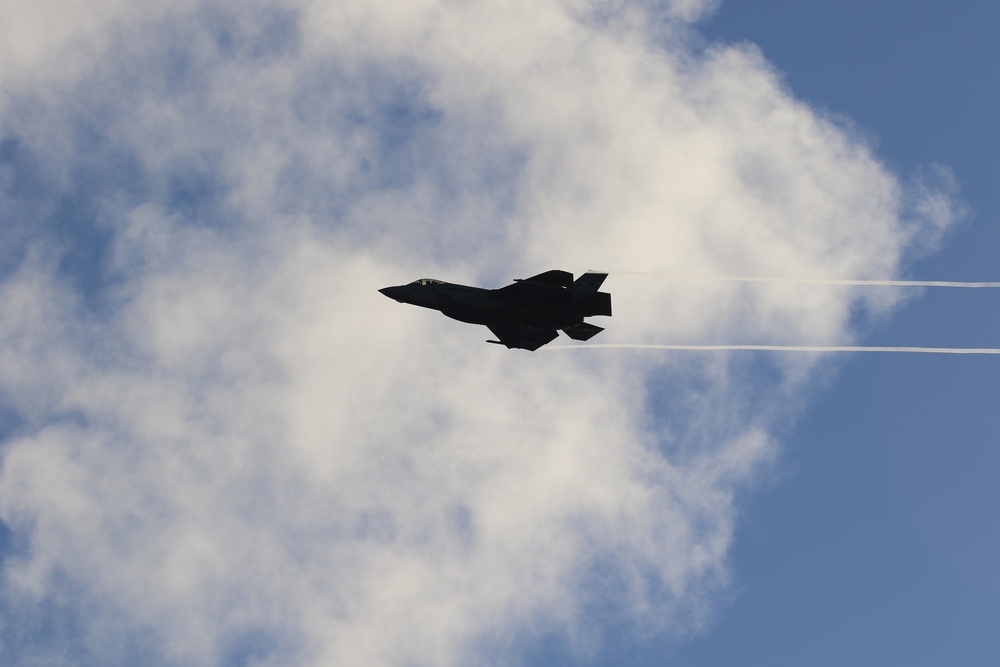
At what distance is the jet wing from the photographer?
57.8 meters

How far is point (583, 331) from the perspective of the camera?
57312 mm

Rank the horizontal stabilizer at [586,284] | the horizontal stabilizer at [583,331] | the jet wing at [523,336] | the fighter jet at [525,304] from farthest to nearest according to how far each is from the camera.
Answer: the jet wing at [523,336], the horizontal stabilizer at [583,331], the fighter jet at [525,304], the horizontal stabilizer at [586,284]

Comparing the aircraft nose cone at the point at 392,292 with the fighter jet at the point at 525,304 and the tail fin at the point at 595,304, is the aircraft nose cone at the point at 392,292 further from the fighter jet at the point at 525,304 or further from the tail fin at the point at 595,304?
the tail fin at the point at 595,304

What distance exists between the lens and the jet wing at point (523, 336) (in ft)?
190

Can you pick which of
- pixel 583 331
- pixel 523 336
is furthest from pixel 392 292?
pixel 583 331

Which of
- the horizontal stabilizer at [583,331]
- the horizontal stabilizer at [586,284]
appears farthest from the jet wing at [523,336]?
the horizontal stabilizer at [586,284]

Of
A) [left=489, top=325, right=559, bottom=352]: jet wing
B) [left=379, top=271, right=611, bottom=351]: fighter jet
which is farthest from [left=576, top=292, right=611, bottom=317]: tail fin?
[left=489, top=325, right=559, bottom=352]: jet wing

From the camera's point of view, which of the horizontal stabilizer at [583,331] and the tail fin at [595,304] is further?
the horizontal stabilizer at [583,331]

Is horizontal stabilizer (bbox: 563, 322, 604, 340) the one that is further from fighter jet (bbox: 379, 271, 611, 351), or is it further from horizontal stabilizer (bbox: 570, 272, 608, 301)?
horizontal stabilizer (bbox: 570, 272, 608, 301)

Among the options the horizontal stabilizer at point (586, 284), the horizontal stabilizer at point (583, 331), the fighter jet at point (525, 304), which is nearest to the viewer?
the horizontal stabilizer at point (586, 284)

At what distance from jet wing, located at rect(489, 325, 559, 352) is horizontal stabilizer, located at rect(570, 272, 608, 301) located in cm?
404

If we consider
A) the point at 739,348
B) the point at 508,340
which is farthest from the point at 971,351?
the point at 508,340

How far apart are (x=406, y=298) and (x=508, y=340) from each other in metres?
7.77

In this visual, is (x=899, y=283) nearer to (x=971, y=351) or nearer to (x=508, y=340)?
(x=971, y=351)
